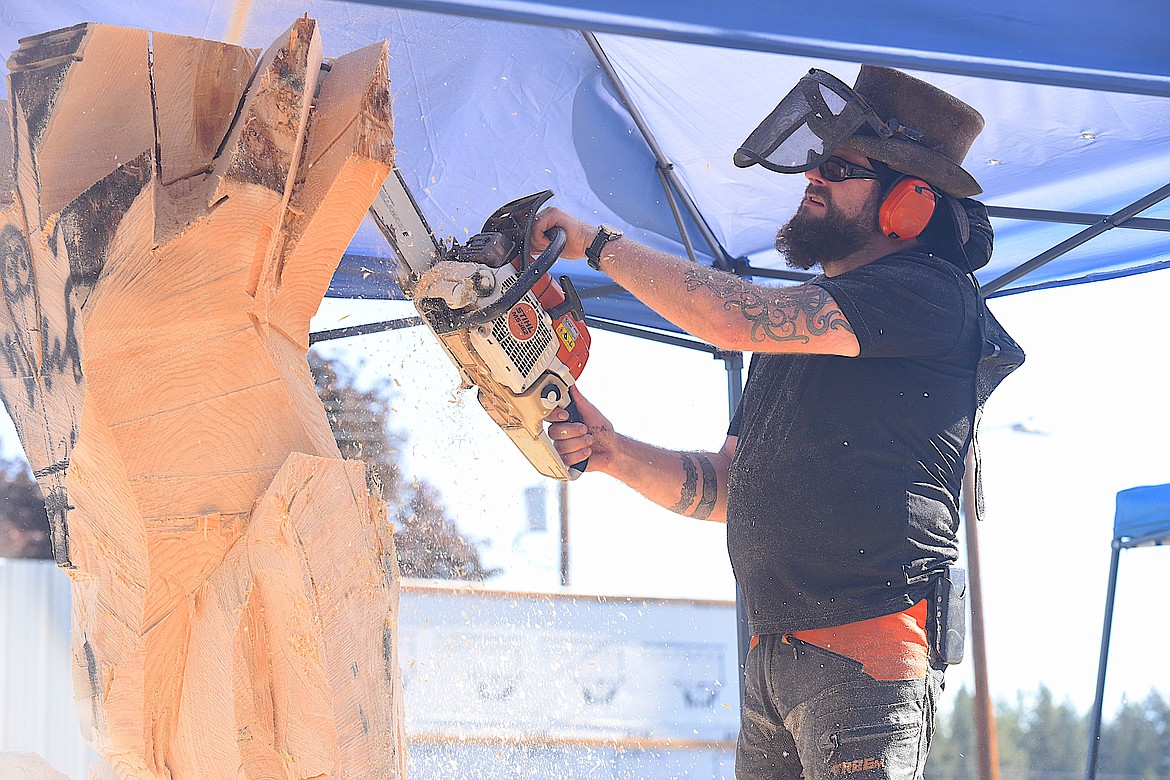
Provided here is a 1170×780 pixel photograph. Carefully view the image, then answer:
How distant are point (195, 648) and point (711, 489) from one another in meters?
1.36

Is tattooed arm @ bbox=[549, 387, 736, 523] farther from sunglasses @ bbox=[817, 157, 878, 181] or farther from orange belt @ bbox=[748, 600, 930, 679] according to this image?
sunglasses @ bbox=[817, 157, 878, 181]

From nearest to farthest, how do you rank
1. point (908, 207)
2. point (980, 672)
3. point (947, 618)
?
1. point (947, 618)
2. point (908, 207)
3. point (980, 672)

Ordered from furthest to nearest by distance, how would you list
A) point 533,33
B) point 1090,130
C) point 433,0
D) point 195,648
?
point 1090,130 → point 533,33 → point 433,0 → point 195,648

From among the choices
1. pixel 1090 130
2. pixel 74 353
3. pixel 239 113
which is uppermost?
pixel 1090 130

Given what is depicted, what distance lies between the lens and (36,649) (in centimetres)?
584

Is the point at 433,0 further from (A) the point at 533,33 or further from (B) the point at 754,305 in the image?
(A) the point at 533,33

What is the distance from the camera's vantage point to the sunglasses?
2180 mm

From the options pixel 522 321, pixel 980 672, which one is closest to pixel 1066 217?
pixel 522 321

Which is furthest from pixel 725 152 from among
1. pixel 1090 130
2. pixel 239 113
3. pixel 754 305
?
pixel 239 113

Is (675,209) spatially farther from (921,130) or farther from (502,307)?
(502,307)

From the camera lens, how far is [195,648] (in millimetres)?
1390

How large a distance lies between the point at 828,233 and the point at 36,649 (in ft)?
18.1

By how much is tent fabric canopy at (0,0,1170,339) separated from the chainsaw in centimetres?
56

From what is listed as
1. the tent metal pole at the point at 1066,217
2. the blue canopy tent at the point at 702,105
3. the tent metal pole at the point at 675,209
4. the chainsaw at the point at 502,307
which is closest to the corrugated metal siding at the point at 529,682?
the blue canopy tent at the point at 702,105
